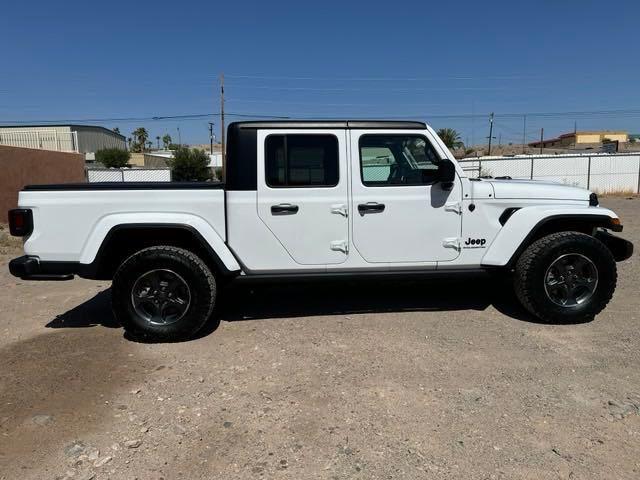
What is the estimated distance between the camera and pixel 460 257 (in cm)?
489

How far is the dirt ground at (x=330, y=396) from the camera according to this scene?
2.81 m

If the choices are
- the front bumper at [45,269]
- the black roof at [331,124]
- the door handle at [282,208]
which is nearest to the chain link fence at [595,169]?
the black roof at [331,124]

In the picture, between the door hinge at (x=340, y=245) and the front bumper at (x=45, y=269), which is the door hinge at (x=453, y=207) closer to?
A: the door hinge at (x=340, y=245)

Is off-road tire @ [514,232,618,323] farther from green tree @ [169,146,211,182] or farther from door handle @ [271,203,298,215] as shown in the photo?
green tree @ [169,146,211,182]

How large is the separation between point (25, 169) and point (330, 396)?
15.8 meters

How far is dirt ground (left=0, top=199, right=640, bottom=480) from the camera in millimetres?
2809

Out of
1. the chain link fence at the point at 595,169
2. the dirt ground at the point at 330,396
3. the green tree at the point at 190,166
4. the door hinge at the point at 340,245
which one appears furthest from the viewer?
the green tree at the point at 190,166

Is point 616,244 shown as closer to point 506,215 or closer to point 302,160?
point 506,215

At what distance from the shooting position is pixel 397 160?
4836 mm

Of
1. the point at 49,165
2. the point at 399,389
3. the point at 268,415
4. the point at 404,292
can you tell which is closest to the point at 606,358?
the point at 399,389

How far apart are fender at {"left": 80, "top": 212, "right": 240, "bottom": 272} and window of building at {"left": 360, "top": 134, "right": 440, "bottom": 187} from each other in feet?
5.02

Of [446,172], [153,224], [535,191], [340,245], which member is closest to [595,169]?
[535,191]

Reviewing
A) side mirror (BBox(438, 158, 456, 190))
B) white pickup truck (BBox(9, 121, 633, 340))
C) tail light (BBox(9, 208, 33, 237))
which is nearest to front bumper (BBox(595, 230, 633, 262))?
white pickup truck (BBox(9, 121, 633, 340))

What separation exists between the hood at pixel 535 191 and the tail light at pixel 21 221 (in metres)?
4.24
